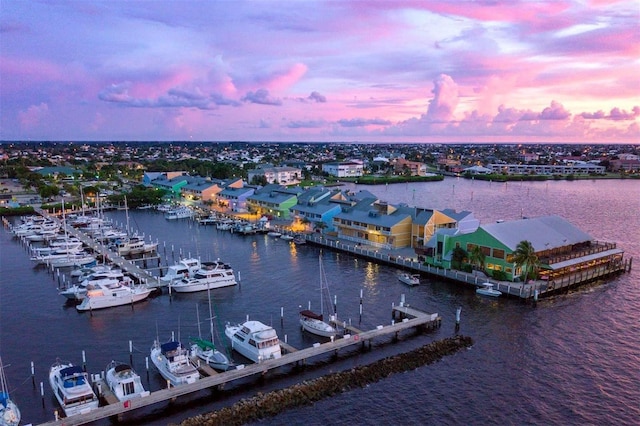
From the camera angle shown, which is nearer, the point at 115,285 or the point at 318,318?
the point at 318,318

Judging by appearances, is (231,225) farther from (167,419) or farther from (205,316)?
(167,419)

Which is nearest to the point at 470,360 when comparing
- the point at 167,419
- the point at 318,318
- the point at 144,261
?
the point at 318,318

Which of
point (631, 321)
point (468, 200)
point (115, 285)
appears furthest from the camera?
point (468, 200)

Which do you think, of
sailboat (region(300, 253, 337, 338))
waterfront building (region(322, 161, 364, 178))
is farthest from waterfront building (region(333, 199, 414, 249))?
waterfront building (region(322, 161, 364, 178))

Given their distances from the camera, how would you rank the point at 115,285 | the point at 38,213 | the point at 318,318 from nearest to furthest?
the point at 318,318
the point at 115,285
the point at 38,213

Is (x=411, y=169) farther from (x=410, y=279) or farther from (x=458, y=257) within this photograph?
(x=410, y=279)

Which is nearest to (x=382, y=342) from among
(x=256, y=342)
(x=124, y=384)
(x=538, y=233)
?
(x=256, y=342)

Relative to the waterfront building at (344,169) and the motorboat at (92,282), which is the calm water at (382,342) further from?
the waterfront building at (344,169)
